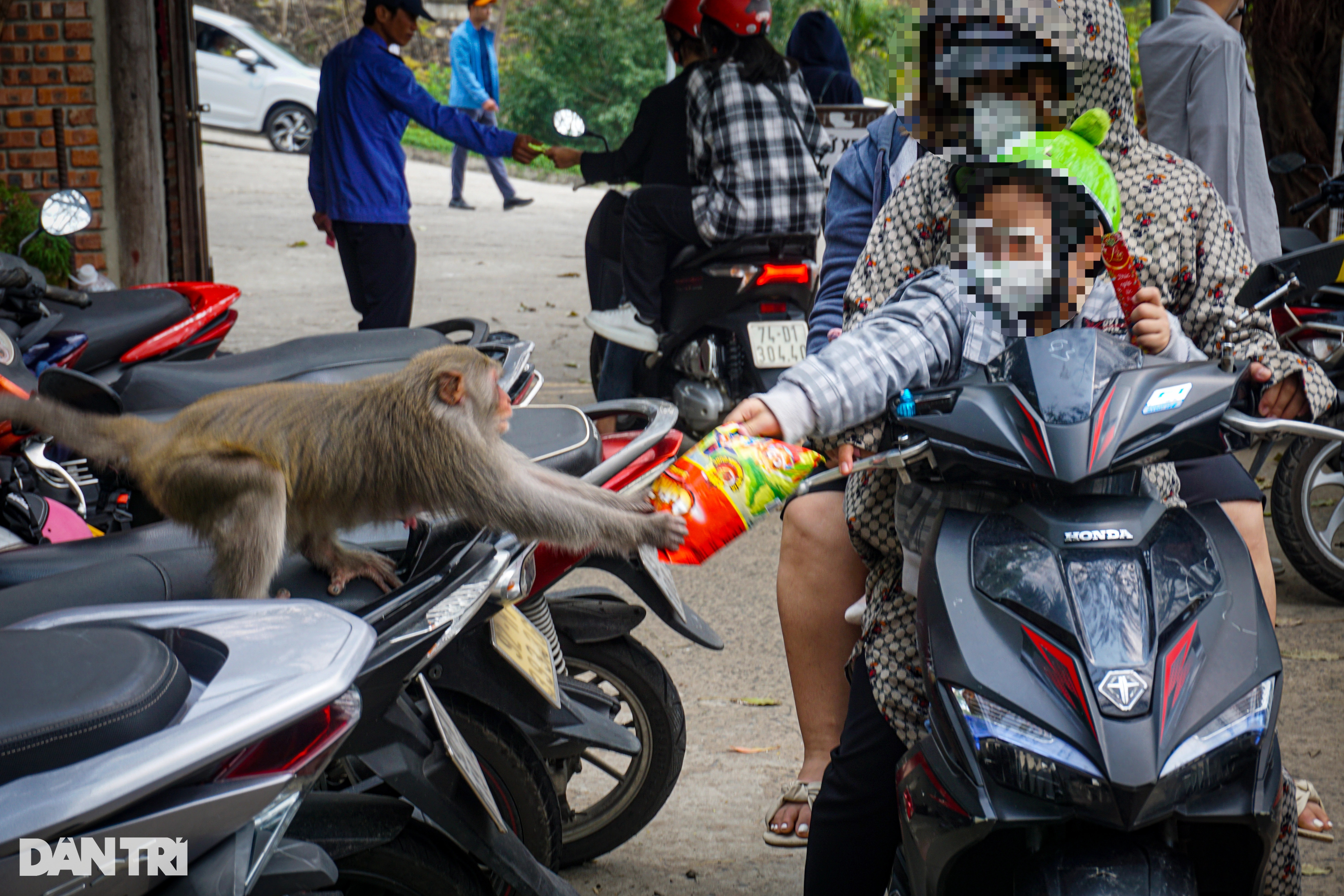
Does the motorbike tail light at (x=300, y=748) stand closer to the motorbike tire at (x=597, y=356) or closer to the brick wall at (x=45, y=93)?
the motorbike tire at (x=597, y=356)

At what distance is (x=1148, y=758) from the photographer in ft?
5.12

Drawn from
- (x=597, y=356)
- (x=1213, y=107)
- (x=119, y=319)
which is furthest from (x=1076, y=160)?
(x=597, y=356)

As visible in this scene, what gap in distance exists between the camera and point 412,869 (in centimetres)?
228

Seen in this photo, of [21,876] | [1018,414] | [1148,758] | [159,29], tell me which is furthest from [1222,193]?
[159,29]

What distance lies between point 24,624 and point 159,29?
6.74 metres

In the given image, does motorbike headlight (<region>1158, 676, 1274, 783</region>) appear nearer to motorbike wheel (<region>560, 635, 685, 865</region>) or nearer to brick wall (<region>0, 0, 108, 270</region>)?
motorbike wheel (<region>560, 635, 685, 865</region>)

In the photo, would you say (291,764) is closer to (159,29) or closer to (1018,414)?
(1018,414)

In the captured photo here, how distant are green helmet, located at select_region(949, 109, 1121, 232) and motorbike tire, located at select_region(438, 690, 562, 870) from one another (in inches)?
59.0

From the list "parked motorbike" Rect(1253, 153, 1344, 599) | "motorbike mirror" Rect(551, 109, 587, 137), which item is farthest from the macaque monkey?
"motorbike mirror" Rect(551, 109, 587, 137)

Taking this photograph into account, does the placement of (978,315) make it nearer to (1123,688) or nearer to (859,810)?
(1123,688)

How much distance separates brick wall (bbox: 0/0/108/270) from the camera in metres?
6.89

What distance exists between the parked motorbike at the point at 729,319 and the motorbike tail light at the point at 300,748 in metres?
4.40

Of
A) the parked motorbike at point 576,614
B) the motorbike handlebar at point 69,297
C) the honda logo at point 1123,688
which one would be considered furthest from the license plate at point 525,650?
the motorbike handlebar at point 69,297

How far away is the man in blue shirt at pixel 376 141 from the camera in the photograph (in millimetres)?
6445
